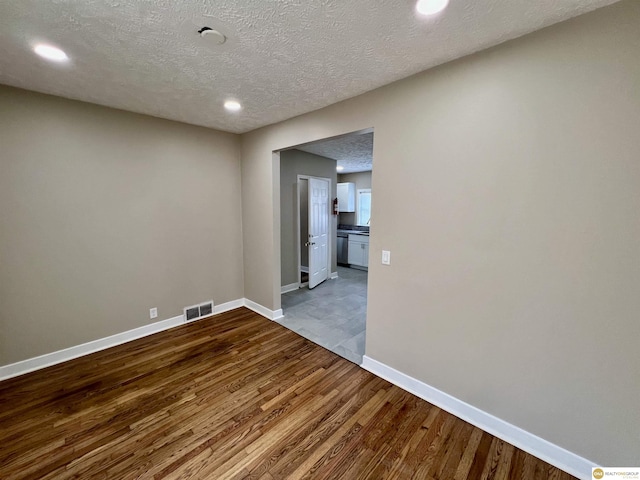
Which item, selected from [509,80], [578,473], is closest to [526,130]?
[509,80]

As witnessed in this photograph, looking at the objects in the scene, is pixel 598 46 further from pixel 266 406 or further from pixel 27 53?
pixel 27 53

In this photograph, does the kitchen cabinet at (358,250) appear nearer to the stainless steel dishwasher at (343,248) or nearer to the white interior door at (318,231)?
the stainless steel dishwasher at (343,248)

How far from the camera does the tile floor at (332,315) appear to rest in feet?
10.0

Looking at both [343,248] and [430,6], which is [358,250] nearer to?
[343,248]

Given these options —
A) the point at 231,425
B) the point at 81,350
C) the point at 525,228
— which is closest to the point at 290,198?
the point at 81,350

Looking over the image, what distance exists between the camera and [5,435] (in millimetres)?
1813

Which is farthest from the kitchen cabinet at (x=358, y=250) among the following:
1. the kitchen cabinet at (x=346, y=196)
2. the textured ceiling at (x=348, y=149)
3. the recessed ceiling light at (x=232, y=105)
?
the recessed ceiling light at (x=232, y=105)

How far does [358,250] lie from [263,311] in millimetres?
3623

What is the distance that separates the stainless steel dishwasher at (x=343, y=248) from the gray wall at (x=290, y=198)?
214 centimetres

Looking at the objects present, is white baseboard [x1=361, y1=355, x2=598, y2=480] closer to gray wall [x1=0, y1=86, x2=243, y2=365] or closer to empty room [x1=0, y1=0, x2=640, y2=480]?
empty room [x1=0, y1=0, x2=640, y2=480]

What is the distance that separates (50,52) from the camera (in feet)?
5.79

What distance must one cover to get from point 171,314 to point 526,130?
13.3ft

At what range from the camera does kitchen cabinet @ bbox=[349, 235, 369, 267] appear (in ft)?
21.9

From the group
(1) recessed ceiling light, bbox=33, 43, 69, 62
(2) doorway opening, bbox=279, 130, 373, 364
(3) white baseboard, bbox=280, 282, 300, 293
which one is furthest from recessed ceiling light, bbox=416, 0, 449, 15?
(3) white baseboard, bbox=280, 282, 300, 293
